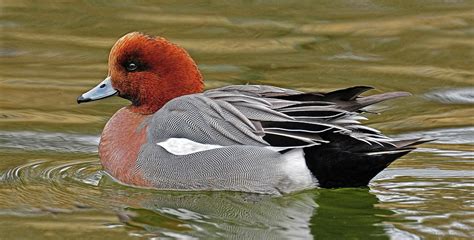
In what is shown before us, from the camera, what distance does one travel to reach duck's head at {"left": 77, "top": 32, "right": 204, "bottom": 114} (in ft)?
21.7

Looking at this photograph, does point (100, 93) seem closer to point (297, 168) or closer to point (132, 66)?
point (132, 66)

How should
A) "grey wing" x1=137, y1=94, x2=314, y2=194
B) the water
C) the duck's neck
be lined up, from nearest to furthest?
the water
"grey wing" x1=137, y1=94, x2=314, y2=194
the duck's neck

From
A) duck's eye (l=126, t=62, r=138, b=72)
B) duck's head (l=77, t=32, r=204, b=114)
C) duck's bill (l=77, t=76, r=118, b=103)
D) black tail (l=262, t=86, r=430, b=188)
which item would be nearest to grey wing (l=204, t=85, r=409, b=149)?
black tail (l=262, t=86, r=430, b=188)

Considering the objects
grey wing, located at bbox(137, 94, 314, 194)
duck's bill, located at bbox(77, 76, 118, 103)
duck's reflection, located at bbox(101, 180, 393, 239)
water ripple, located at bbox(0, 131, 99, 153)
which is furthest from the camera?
water ripple, located at bbox(0, 131, 99, 153)

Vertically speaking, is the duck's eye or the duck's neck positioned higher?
the duck's eye

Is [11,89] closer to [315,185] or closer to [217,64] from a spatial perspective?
[217,64]

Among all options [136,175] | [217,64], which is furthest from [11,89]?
[136,175]

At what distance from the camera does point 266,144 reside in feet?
20.1

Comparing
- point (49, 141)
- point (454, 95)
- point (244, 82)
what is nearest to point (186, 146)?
point (49, 141)

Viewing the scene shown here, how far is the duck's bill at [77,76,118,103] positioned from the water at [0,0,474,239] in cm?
38

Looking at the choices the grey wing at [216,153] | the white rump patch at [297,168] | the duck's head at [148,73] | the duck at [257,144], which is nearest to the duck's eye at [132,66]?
the duck's head at [148,73]

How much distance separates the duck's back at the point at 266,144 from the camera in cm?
605

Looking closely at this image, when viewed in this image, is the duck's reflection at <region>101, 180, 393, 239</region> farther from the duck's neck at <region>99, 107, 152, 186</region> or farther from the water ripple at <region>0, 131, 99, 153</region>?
the water ripple at <region>0, 131, 99, 153</region>

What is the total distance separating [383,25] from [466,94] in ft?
4.67
